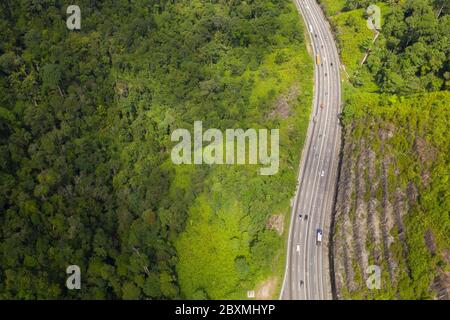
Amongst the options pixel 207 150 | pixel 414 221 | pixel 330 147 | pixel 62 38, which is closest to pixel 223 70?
pixel 207 150

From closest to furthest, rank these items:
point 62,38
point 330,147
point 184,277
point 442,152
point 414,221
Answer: point 414,221, point 442,152, point 184,277, point 330,147, point 62,38

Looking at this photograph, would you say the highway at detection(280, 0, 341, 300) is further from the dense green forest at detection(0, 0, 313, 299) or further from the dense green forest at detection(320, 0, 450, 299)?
the dense green forest at detection(0, 0, 313, 299)

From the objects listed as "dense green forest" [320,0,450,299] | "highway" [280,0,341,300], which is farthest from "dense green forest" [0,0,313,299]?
"dense green forest" [320,0,450,299]

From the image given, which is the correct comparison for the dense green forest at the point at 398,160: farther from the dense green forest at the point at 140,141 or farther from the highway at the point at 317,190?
the dense green forest at the point at 140,141

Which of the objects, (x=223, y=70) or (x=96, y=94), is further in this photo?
(x=223, y=70)

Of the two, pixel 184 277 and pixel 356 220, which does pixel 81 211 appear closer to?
pixel 184 277

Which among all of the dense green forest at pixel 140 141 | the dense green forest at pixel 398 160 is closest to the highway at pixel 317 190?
the dense green forest at pixel 398 160

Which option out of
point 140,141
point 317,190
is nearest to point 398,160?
point 317,190
